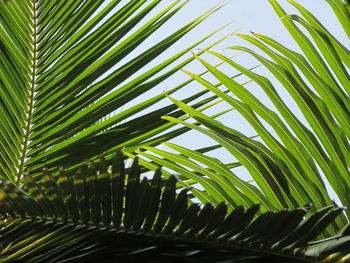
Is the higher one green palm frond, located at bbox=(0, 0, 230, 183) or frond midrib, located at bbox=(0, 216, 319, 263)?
green palm frond, located at bbox=(0, 0, 230, 183)

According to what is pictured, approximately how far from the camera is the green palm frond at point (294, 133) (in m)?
1.10

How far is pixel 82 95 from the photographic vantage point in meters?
1.57

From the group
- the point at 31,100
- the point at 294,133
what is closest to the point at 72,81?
the point at 31,100

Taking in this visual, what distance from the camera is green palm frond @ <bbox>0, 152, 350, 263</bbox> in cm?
73

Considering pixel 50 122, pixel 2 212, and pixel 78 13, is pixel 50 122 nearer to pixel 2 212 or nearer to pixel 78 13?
pixel 78 13

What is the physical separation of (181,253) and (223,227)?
6 cm

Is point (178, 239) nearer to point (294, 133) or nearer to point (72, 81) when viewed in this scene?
point (294, 133)

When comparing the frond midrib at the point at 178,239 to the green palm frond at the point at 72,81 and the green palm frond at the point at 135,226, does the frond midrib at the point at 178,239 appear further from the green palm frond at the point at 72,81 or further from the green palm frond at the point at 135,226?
the green palm frond at the point at 72,81

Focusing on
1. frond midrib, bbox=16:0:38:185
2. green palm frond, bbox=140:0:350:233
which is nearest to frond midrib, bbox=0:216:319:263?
green palm frond, bbox=140:0:350:233

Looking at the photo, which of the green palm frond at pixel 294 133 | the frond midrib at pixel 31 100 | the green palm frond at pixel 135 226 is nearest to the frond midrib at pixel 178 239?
the green palm frond at pixel 135 226

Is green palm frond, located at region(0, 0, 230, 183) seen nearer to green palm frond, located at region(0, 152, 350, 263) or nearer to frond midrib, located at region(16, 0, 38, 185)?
frond midrib, located at region(16, 0, 38, 185)

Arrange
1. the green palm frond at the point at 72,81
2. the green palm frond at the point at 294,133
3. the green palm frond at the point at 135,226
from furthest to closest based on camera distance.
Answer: the green palm frond at the point at 72,81 < the green palm frond at the point at 294,133 < the green palm frond at the point at 135,226

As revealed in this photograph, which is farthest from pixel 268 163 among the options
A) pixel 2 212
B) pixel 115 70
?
pixel 115 70

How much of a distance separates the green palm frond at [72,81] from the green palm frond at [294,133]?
0.31 meters
